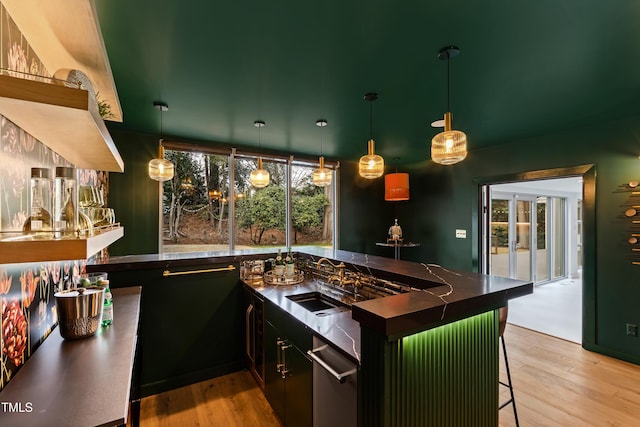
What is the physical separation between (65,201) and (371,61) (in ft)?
6.17

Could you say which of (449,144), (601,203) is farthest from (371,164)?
(601,203)

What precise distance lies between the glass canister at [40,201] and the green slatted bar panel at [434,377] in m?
1.23

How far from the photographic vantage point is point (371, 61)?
203 centimetres

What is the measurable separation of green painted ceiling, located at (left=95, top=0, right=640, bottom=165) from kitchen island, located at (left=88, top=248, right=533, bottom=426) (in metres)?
1.46

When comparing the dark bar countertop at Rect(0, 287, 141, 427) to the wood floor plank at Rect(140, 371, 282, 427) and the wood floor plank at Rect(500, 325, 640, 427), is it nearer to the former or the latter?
the wood floor plank at Rect(140, 371, 282, 427)

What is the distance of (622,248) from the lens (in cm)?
320

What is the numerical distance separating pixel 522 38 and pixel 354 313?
6.16 feet

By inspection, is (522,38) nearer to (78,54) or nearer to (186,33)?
(186,33)

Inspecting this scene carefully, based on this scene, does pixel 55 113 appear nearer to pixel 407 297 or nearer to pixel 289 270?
pixel 407 297

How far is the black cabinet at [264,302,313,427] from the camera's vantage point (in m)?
1.73

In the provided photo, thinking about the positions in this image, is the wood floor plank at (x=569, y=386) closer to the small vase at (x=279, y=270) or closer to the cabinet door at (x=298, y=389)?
the cabinet door at (x=298, y=389)

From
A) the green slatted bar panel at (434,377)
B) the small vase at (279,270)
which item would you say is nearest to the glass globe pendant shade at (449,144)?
the green slatted bar panel at (434,377)

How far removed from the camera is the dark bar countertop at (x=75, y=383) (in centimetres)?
90

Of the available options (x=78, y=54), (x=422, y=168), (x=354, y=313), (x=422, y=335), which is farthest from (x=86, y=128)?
(x=422, y=168)
